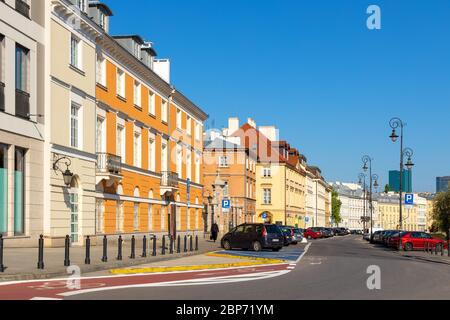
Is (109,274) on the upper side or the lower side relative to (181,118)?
lower

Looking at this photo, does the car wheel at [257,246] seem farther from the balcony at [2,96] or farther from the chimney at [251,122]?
the chimney at [251,122]

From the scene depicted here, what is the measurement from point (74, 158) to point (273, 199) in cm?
6577

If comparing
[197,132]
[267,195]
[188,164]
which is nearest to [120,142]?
[188,164]

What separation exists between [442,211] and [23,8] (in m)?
64.3

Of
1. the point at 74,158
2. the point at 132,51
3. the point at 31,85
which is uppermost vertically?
the point at 132,51

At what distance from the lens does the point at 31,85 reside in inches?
1107

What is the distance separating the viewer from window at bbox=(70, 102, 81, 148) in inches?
1277

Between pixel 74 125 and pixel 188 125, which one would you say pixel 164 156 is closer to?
pixel 188 125

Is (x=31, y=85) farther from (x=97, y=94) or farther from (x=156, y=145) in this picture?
(x=156, y=145)

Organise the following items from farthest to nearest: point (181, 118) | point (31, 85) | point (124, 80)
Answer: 1. point (181, 118)
2. point (124, 80)
3. point (31, 85)

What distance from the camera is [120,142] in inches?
1576

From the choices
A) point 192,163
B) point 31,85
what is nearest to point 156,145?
point 192,163

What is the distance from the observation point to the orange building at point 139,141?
36.7 m

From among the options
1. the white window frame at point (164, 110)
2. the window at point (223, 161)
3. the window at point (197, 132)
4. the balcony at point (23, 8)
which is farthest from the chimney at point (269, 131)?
the balcony at point (23, 8)
